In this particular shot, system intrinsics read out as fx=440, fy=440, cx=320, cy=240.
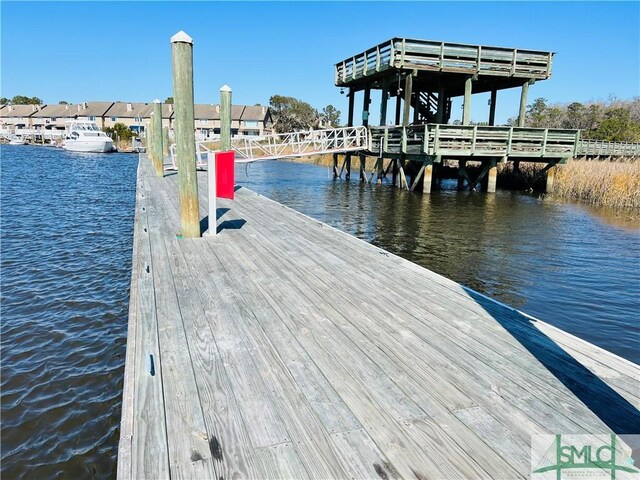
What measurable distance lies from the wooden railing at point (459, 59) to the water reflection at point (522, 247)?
17.1ft

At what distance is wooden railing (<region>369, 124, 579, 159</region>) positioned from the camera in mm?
16984

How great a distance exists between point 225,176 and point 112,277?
2.45 meters

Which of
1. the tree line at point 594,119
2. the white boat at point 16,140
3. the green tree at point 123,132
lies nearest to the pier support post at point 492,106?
the tree line at point 594,119

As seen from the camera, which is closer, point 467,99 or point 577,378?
point 577,378

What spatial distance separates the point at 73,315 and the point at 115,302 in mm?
584

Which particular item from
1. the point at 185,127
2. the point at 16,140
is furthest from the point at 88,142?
the point at 185,127

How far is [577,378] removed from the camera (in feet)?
9.78

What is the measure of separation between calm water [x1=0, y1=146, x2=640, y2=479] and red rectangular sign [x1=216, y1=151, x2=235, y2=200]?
2.12 meters

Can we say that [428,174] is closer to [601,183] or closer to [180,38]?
[601,183]

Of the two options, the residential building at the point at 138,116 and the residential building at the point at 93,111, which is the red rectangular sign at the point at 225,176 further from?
the residential building at the point at 93,111

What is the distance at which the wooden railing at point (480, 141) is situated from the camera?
55.7 feet

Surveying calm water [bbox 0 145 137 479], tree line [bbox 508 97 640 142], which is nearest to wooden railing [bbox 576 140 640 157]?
tree line [bbox 508 97 640 142]

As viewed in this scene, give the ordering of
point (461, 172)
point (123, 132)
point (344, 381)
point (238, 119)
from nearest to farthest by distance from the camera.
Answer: point (344, 381), point (461, 172), point (123, 132), point (238, 119)

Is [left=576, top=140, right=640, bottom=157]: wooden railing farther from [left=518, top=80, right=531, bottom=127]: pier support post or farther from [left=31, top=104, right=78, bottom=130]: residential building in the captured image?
[left=31, top=104, right=78, bottom=130]: residential building
